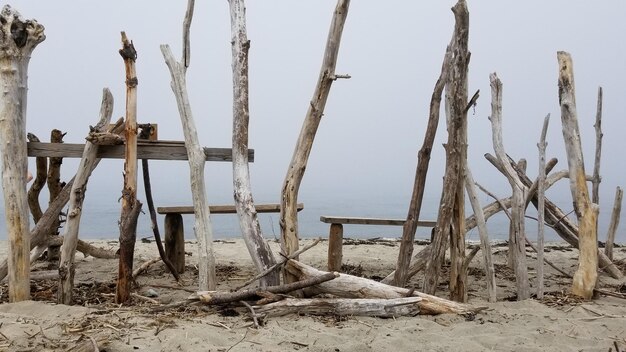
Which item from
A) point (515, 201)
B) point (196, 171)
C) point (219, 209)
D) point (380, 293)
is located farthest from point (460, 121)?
point (219, 209)

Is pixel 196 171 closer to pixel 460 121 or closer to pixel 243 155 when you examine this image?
pixel 243 155

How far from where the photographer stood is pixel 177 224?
7090mm

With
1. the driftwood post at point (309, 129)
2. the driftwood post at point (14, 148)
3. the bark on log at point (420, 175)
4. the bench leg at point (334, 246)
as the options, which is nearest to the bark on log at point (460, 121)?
the bark on log at point (420, 175)

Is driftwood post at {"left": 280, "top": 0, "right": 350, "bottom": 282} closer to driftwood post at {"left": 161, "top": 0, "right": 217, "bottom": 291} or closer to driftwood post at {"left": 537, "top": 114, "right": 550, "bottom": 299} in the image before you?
driftwood post at {"left": 161, "top": 0, "right": 217, "bottom": 291}

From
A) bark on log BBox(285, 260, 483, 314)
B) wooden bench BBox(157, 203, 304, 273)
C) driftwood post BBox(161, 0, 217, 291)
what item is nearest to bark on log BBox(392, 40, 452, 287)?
bark on log BBox(285, 260, 483, 314)

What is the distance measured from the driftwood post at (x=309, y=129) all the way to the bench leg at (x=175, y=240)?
1826 mm

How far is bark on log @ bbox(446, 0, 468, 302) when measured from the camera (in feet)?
17.9

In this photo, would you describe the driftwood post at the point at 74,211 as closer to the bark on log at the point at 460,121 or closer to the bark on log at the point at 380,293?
the bark on log at the point at 380,293

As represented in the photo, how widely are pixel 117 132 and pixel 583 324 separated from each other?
463cm

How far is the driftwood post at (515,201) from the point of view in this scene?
18.6 ft

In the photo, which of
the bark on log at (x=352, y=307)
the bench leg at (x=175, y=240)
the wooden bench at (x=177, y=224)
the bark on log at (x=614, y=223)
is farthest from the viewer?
the bark on log at (x=614, y=223)

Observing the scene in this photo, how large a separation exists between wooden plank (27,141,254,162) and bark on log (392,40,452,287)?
1605 mm

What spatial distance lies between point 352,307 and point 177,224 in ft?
9.41

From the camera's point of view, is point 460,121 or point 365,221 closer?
point 460,121
